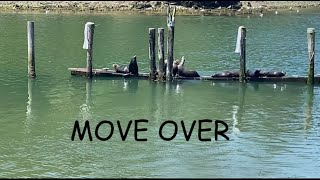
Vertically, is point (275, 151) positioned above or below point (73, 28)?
below

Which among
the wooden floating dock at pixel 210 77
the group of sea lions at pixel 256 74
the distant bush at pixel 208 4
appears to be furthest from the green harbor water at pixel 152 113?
the distant bush at pixel 208 4

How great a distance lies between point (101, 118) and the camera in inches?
849

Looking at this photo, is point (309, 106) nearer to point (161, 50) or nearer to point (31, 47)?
point (161, 50)

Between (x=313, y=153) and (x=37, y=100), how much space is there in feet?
36.1

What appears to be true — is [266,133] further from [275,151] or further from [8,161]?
[8,161]

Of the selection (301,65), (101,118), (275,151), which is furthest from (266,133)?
(301,65)

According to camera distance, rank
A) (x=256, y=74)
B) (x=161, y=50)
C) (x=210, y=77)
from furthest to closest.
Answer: (x=210, y=77) → (x=256, y=74) → (x=161, y=50)

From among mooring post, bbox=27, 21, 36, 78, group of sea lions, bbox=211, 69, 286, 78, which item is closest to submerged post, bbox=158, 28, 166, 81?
group of sea lions, bbox=211, 69, 286, 78

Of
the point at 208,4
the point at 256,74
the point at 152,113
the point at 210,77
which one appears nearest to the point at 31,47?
the point at 152,113

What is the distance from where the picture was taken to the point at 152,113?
2255cm

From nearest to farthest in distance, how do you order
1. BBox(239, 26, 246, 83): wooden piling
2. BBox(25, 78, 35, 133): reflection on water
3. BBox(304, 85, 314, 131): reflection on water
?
BBox(25, 78, 35, 133): reflection on water → BBox(304, 85, 314, 131): reflection on water → BBox(239, 26, 246, 83): wooden piling

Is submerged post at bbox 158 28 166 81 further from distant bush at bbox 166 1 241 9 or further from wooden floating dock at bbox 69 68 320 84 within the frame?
distant bush at bbox 166 1 241 9

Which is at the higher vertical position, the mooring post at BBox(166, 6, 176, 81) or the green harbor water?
the mooring post at BBox(166, 6, 176, 81)

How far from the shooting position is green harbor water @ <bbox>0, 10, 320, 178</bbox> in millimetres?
16312
